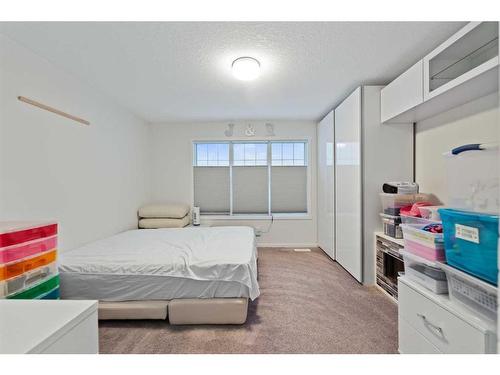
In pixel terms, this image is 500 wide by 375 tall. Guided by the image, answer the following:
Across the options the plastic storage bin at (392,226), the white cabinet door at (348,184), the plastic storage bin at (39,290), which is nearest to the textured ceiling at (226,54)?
the white cabinet door at (348,184)

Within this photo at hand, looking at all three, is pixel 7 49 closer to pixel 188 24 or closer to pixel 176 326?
pixel 188 24

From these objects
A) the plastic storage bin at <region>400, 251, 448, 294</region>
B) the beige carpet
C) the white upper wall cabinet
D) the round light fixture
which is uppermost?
the round light fixture

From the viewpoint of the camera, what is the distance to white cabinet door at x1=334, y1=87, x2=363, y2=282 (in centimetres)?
282

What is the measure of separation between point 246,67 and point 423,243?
204 cm

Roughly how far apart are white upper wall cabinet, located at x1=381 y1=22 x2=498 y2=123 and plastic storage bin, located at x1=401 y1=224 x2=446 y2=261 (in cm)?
108

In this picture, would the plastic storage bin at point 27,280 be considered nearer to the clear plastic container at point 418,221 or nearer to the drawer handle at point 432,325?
the drawer handle at point 432,325

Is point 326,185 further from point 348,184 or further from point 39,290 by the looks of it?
point 39,290

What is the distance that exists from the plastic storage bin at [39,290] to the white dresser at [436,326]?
2456 millimetres

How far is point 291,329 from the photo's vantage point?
1952 millimetres

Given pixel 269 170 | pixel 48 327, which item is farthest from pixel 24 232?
pixel 269 170

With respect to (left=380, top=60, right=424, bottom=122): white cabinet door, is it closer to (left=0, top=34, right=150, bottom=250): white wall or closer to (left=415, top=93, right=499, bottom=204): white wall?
(left=415, top=93, right=499, bottom=204): white wall

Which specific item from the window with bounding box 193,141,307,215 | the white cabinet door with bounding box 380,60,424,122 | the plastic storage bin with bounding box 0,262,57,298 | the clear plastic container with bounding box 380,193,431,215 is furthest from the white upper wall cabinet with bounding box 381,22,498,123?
the plastic storage bin with bounding box 0,262,57,298

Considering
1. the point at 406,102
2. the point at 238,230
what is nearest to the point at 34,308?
the point at 238,230

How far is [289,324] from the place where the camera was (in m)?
2.02
